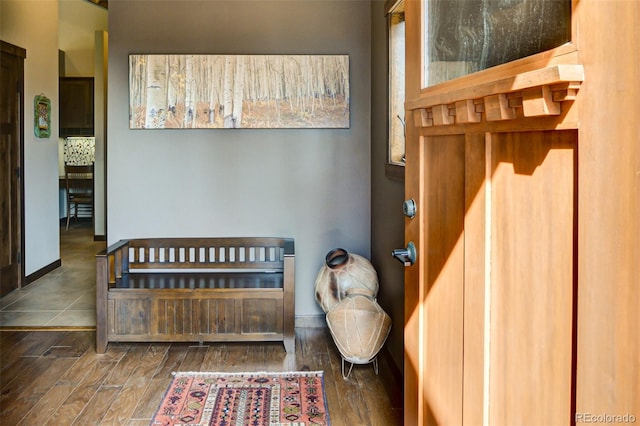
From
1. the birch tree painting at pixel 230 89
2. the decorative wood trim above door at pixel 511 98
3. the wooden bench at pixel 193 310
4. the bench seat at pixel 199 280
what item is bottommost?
the wooden bench at pixel 193 310

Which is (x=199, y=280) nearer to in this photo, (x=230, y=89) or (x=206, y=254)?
(x=206, y=254)

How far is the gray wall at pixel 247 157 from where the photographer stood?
13.3 ft

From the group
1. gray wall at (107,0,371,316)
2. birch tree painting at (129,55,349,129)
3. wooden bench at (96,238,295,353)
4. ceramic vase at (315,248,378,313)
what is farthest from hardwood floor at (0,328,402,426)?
birch tree painting at (129,55,349,129)

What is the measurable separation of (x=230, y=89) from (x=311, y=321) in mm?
1812

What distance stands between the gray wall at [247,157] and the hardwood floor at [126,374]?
76cm

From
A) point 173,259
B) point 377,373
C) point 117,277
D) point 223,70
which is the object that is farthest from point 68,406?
point 223,70

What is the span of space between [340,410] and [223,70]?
250cm

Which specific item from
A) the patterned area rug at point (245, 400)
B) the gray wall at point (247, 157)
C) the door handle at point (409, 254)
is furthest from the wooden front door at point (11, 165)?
the door handle at point (409, 254)

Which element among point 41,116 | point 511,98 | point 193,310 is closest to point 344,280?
point 193,310

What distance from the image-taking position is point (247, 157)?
4.13 meters

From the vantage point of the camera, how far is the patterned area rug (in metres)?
2.68

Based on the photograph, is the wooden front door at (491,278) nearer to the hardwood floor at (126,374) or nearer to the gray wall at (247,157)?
the hardwood floor at (126,374)

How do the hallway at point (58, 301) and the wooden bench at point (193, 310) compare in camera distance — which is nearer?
the wooden bench at point (193, 310)

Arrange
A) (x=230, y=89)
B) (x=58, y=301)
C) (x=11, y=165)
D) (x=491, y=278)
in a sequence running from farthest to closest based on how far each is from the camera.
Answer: (x=11, y=165), (x=58, y=301), (x=230, y=89), (x=491, y=278)
